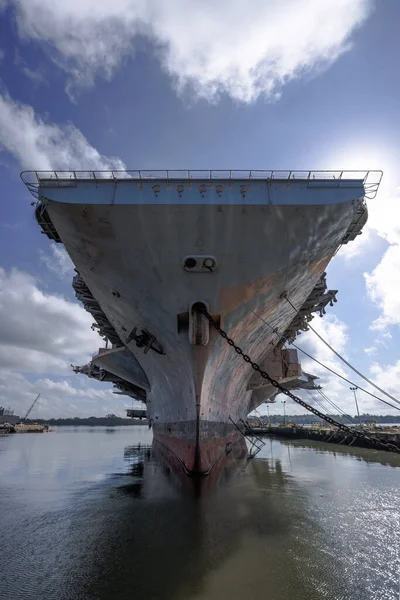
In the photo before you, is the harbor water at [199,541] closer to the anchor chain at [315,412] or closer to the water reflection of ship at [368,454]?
the anchor chain at [315,412]

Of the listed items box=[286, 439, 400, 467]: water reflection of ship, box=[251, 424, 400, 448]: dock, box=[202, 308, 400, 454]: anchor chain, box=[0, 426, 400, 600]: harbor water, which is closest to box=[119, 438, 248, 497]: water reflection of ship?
box=[0, 426, 400, 600]: harbor water

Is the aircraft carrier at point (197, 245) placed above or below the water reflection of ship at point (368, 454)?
above

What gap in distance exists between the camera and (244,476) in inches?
426

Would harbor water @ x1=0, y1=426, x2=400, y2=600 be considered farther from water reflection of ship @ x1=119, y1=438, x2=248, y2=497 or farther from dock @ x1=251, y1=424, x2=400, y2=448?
dock @ x1=251, y1=424, x2=400, y2=448

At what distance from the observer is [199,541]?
478 cm

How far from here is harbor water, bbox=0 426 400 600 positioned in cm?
352

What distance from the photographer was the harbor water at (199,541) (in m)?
3.52

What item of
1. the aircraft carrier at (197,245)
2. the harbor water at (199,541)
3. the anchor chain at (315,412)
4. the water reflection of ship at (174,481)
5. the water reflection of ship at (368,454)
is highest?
the aircraft carrier at (197,245)

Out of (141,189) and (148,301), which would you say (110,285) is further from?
(141,189)

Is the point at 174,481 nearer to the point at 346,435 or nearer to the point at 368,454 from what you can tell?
the point at 368,454

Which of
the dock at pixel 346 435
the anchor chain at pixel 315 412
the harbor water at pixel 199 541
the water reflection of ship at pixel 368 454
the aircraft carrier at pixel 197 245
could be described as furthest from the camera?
the dock at pixel 346 435

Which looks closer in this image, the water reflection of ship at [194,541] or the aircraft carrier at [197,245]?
the water reflection of ship at [194,541]

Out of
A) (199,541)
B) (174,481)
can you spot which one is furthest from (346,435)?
(199,541)

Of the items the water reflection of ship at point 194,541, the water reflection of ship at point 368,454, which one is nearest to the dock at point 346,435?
the water reflection of ship at point 368,454
